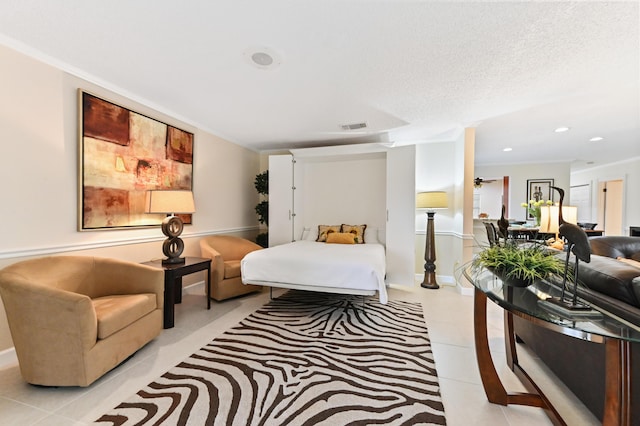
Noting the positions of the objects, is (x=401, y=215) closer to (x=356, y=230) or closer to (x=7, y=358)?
(x=356, y=230)

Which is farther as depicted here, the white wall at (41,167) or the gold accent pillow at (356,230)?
the gold accent pillow at (356,230)

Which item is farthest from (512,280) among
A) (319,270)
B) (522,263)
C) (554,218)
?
(554,218)

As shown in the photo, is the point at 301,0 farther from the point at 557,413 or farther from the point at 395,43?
the point at 557,413

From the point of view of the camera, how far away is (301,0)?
153 cm

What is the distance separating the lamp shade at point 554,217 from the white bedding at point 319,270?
5.99 ft

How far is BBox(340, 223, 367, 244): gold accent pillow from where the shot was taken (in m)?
4.27

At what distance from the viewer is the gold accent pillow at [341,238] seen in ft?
13.6

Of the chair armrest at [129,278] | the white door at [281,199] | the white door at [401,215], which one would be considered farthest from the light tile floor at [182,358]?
the white door at [281,199]

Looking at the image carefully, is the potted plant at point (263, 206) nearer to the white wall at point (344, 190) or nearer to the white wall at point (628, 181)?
the white wall at point (344, 190)

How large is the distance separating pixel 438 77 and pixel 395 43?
2.37 ft

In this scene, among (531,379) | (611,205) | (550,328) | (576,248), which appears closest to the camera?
(550,328)

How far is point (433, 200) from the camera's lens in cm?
410

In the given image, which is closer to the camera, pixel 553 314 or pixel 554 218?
pixel 553 314

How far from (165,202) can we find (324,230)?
8.00 feet
